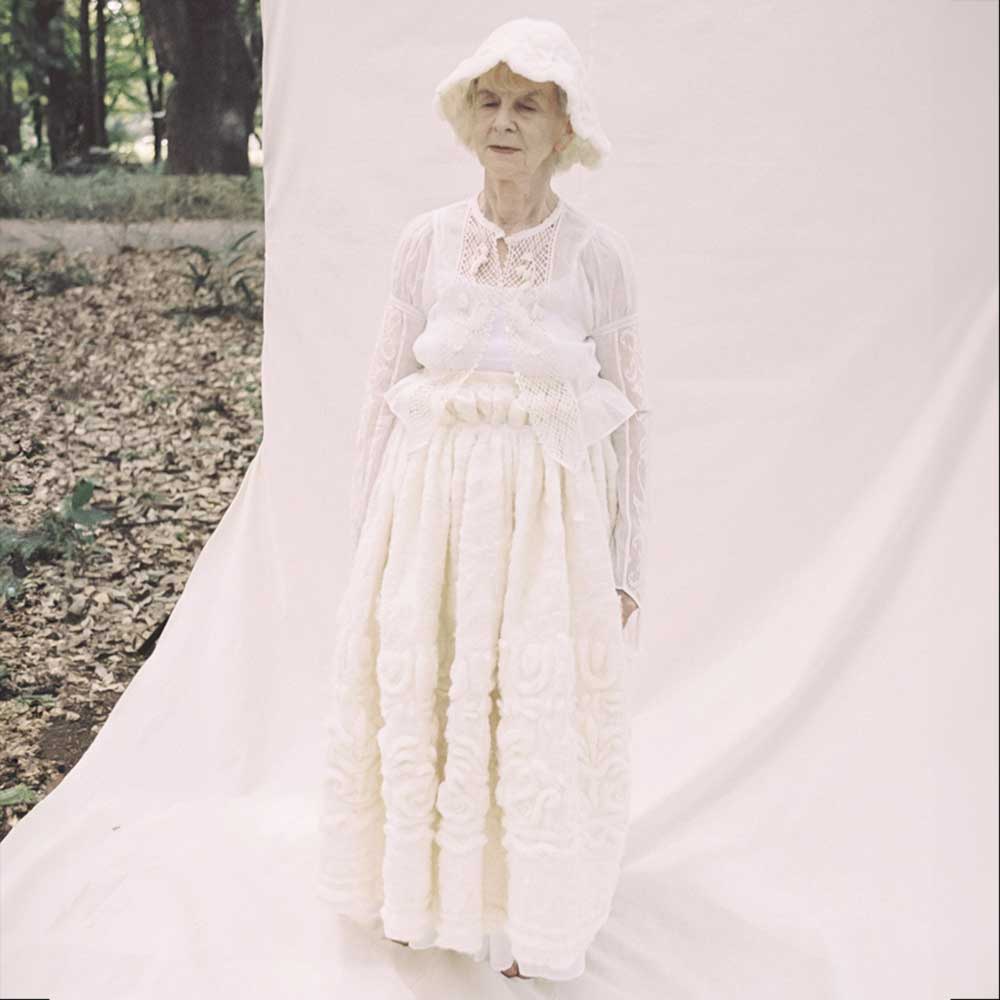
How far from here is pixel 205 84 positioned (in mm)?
3416

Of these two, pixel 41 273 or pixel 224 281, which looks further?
pixel 224 281

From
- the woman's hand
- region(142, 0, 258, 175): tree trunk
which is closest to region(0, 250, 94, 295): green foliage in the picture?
region(142, 0, 258, 175): tree trunk

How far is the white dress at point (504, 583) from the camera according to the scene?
1771mm

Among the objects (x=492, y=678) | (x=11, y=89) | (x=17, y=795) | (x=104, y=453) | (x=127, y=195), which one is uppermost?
(x=11, y=89)

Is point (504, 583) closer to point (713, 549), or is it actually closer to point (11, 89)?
A: point (713, 549)

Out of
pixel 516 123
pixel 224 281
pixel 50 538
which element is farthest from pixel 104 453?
pixel 516 123

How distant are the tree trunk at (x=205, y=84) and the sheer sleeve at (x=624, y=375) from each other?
2.05 metres

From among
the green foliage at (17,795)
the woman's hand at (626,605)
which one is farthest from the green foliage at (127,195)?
the woman's hand at (626,605)

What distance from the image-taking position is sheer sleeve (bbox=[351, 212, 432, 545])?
1866mm

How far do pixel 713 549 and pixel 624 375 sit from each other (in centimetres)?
94

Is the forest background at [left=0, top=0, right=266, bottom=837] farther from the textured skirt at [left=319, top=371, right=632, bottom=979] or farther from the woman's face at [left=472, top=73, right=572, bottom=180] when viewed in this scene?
the woman's face at [left=472, top=73, right=572, bottom=180]

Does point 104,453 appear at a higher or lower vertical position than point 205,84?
lower

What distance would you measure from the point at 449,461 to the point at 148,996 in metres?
1.08

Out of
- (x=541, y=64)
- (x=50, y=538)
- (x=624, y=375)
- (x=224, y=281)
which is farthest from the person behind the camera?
(x=224, y=281)
